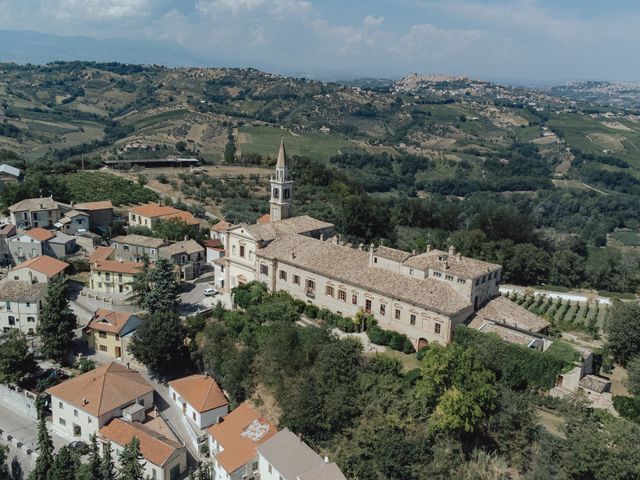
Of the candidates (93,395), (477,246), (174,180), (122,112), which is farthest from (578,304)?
(122,112)

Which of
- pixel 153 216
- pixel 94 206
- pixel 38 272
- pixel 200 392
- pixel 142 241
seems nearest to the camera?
pixel 200 392

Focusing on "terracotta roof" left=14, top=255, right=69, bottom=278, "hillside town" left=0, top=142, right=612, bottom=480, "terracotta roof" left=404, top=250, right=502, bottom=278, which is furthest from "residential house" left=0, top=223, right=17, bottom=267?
"terracotta roof" left=404, top=250, right=502, bottom=278

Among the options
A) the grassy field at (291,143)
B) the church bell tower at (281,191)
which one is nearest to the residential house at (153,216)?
the church bell tower at (281,191)

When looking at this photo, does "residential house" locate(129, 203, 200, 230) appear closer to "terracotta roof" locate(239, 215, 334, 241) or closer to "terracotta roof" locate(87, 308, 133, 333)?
"terracotta roof" locate(239, 215, 334, 241)

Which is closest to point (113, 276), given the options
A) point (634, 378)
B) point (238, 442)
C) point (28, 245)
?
point (28, 245)

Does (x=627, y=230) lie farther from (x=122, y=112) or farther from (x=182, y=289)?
(x=122, y=112)

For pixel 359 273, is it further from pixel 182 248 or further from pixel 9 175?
pixel 9 175
